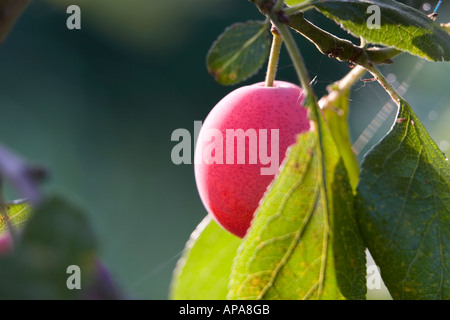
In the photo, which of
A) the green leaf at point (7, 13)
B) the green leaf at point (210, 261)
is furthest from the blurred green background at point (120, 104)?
the green leaf at point (7, 13)

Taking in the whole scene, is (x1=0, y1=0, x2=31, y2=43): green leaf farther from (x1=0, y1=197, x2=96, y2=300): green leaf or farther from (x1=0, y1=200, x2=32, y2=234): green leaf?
(x1=0, y1=200, x2=32, y2=234): green leaf

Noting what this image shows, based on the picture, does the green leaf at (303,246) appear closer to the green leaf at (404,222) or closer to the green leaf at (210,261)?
the green leaf at (404,222)

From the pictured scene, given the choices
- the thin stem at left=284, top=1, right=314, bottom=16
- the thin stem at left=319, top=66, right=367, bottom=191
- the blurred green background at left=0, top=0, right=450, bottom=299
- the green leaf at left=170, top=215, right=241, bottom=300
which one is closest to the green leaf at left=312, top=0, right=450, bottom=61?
the thin stem at left=284, top=1, right=314, bottom=16

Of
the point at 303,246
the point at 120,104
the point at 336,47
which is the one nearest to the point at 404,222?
the point at 303,246

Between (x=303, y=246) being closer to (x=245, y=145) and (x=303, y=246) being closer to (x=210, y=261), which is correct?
(x=245, y=145)

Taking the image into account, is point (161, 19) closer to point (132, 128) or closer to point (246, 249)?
point (132, 128)
